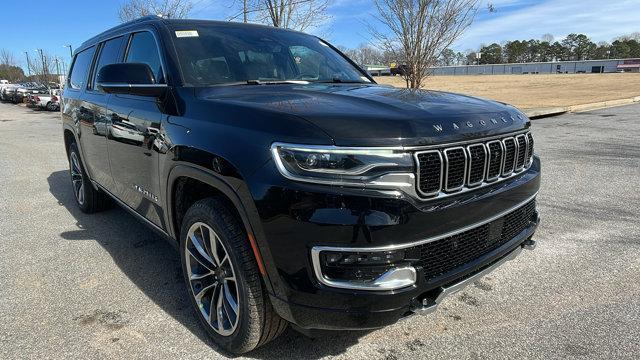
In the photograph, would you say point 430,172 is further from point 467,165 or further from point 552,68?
point 552,68

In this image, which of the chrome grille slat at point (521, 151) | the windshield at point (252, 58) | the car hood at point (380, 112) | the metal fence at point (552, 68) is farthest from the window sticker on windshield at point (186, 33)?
the metal fence at point (552, 68)

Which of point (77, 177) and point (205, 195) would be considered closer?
point (205, 195)

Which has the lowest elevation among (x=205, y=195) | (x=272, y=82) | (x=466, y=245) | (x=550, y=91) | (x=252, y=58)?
(x=550, y=91)

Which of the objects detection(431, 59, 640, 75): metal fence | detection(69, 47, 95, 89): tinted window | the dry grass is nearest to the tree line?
detection(431, 59, 640, 75): metal fence

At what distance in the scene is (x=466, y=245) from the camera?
2.43 metres

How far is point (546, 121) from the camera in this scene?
14.1 metres

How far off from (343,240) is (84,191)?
14.4 ft

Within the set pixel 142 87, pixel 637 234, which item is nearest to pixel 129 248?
pixel 142 87

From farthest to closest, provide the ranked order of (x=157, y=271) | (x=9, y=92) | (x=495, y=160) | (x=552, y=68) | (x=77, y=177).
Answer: (x=552, y=68), (x=9, y=92), (x=77, y=177), (x=157, y=271), (x=495, y=160)

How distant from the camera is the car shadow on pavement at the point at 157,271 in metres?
2.78

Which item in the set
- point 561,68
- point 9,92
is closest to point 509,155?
point 9,92

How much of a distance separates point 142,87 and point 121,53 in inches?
54.8

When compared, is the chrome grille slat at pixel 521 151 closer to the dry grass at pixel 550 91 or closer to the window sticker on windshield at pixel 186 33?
the window sticker on windshield at pixel 186 33

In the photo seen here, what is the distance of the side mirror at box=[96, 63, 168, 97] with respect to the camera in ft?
9.75
